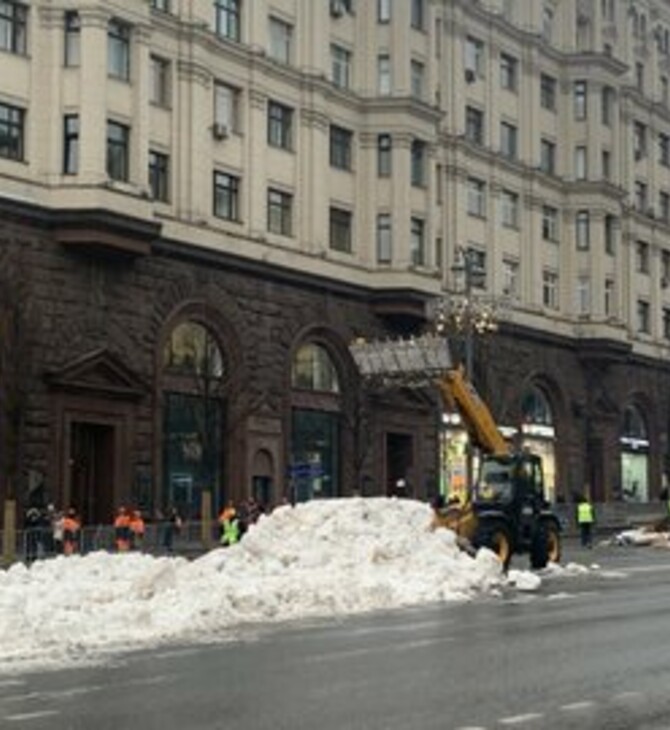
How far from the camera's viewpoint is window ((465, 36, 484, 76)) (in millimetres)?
66250

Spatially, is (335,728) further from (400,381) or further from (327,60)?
(327,60)

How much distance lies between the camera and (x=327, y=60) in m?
56.5

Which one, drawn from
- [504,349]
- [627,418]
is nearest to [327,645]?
[504,349]

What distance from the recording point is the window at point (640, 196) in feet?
263

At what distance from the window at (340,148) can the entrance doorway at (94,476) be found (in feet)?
52.9

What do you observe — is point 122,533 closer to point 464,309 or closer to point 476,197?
point 464,309

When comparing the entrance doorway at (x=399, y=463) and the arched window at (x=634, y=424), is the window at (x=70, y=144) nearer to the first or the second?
the entrance doorway at (x=399, y=463)

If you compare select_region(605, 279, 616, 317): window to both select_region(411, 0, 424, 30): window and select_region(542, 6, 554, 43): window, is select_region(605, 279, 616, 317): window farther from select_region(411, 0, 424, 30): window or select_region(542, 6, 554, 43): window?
select_region(411, 0, 424, 30): window

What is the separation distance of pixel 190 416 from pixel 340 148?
45.1 feet

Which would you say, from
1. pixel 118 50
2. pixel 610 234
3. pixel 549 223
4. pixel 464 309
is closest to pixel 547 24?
pixel 549 223

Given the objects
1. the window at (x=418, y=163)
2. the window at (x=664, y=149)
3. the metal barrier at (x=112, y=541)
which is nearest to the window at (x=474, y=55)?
the window at (x=418, y=163)

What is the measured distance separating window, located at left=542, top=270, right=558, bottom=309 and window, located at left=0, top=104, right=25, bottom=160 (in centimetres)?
3275

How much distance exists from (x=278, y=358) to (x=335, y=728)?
40954mm

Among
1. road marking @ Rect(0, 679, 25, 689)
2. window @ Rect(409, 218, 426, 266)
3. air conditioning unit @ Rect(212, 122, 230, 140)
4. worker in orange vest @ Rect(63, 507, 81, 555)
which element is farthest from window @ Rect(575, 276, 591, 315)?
road marking @ Rect(0, 679, 25, 689)
